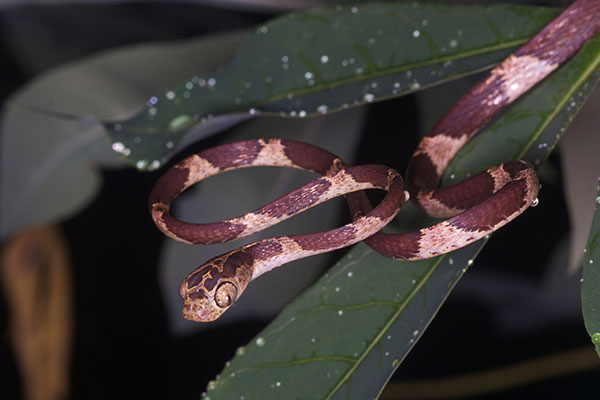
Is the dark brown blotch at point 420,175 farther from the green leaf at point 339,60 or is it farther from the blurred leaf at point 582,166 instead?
the blurred leaf at point 582,166

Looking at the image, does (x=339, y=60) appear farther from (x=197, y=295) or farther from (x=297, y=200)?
(x=197, y=295)

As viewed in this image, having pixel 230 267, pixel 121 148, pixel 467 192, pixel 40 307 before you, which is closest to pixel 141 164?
pixel 121 148

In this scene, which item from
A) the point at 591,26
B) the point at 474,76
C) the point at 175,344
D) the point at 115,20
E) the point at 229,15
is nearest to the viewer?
the point at 591,26

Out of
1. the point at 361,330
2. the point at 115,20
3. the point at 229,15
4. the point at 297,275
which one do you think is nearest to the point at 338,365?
the point at 361,330

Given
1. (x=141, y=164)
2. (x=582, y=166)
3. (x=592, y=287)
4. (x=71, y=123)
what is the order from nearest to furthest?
(x=592, y=287)
(x=141, y=164)
(x=582, y=166)
(x=71, y=123)

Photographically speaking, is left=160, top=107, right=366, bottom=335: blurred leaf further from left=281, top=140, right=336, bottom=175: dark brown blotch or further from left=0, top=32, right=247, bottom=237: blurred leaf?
left=0, top=32, right=247, bottom=237: blurred leaf

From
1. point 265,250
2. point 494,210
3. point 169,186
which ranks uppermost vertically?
point 169,186

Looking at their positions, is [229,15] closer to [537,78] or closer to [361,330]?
[537,78]
